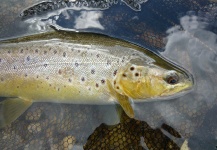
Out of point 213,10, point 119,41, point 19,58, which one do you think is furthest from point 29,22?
point 213,10

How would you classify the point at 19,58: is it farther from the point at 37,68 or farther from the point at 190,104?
the point at 190,104

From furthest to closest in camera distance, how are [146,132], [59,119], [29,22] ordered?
1. [29,22]
2. [59,119]
3. [146,132]

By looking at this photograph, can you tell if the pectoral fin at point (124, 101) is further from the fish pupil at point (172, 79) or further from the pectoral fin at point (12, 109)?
the pectoral fin at point (12, 109)

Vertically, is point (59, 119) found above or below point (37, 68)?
below

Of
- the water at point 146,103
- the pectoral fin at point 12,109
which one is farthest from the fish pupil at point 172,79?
the pectoral fin at point 12,109

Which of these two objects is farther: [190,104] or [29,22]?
[29,22]

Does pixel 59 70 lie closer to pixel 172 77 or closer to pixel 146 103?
pixel 146 103

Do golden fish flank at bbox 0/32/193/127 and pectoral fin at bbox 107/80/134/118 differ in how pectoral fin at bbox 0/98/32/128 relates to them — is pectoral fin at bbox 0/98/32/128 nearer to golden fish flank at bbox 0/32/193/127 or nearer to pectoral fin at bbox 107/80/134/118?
golden fish flank at bbox 0/32/193/127
